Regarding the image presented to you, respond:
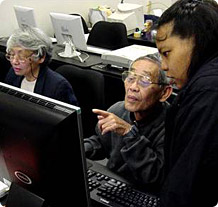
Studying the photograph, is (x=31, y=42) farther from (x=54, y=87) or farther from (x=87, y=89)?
(x=87, y=89)

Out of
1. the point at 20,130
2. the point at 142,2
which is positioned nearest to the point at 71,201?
the point at 20,130

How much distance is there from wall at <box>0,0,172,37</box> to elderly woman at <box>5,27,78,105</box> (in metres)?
2.01

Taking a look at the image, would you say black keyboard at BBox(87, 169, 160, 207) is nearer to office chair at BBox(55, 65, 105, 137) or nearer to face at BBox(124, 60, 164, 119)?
face at BBox(124, 60, 164, 119)

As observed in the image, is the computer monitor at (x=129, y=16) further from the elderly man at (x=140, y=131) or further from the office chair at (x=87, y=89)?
the elderly man at (x=140, y=131)

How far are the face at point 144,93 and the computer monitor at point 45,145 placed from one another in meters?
0.62

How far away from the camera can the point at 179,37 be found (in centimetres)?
88

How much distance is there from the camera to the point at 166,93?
1.45 m

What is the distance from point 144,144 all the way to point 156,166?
3.8 inches

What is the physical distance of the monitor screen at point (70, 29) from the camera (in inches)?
120

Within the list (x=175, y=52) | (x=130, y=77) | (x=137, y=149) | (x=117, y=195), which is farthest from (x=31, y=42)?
(x=175, y=52)

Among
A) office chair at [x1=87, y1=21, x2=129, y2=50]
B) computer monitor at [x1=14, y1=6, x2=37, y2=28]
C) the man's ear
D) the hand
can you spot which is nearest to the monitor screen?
computer monitor at [x1=14, y1=6, x2=37, y2=28]

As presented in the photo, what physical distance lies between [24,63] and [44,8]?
2.40 meters

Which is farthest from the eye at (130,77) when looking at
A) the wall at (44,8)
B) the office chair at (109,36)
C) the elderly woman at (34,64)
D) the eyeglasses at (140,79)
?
the wall at (44,8)

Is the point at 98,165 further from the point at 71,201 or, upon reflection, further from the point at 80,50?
the point at 80,50
